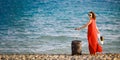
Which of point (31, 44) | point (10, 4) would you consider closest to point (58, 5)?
point (10, 4)

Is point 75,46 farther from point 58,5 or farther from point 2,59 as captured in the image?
point 58,5

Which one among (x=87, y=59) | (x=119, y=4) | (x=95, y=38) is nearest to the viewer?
(x=87, y=59)

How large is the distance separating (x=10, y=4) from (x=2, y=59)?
53170 mm

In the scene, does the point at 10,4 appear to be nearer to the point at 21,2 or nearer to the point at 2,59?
the point at 21,2

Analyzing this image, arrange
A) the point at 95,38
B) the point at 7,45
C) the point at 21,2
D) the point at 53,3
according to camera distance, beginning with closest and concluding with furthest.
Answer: the point at 95,38
the point at 7,45
the point at 53,3
the point at 21,2

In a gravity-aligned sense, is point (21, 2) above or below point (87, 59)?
above

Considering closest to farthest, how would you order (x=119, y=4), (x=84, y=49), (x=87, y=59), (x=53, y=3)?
(x=87, y=59), (x=84, y=49), (x=119, y=4), (x=53, y=3)

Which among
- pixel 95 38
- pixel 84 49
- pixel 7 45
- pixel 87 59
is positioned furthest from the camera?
pixel 7 45

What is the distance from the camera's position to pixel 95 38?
484 inches

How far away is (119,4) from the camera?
56.2 meters

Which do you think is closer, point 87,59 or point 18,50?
point 87,59

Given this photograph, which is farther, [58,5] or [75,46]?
[58,5]

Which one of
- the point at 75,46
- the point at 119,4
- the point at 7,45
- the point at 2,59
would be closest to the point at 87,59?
the point at 75,46

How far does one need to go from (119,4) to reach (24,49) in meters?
39.0
